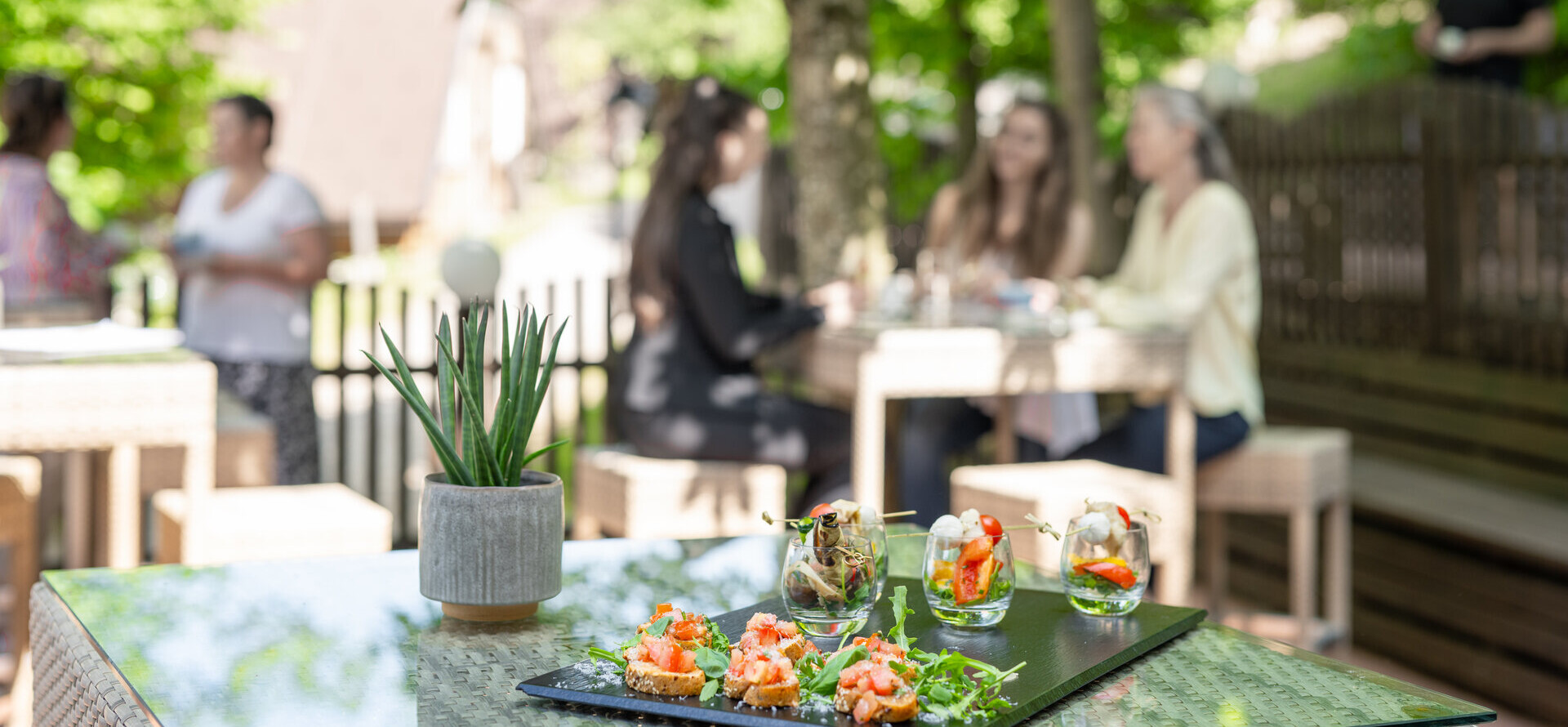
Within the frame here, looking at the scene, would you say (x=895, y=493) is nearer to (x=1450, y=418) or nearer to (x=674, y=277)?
(x=674, y=277)

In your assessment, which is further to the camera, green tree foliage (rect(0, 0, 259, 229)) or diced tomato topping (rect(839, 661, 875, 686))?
green tree foliage (rect(0, 0, 259, 229))

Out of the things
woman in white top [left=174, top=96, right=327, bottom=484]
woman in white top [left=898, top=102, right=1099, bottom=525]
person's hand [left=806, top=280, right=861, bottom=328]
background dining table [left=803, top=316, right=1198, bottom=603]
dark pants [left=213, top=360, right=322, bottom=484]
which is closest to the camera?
background dining table [left=803, top=316, right=1198, bottom=603]

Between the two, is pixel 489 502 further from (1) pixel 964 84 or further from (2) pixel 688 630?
(1) pixel 964 84

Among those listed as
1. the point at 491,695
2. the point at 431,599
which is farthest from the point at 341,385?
the point at 491,695

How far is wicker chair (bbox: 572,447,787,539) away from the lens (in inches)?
170

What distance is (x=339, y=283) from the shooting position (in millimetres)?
6285

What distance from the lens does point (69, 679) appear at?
1.84m

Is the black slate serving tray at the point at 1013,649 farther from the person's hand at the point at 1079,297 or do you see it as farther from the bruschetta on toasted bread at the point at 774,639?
the person's hand at the point at 1079,297

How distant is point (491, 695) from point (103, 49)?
8.55 meters

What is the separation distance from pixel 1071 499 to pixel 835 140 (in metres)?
2.75

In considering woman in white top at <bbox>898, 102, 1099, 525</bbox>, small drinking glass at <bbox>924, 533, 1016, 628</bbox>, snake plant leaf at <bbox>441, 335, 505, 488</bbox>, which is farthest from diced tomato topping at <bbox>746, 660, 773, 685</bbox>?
woman in white top at <bbox>898, 102, 1099, 525</bbox>

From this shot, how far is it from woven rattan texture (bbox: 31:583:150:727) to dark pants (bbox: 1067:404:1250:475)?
3276 millimetres

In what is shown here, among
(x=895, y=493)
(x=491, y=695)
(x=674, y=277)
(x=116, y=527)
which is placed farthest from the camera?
(x=895, y=493)

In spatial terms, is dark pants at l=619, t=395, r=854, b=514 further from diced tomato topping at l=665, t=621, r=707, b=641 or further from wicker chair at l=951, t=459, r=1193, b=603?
diced tomato topping at l=665, t=621, r=707, b=641
